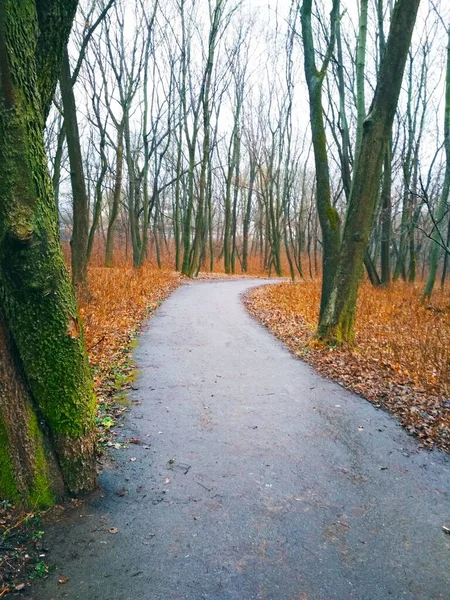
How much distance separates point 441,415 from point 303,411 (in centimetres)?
167

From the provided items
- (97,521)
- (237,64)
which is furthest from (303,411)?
(237,64)

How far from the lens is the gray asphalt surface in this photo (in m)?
2.47

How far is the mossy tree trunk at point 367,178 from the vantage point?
6809mm

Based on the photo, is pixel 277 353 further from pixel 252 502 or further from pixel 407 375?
pixel 252 502

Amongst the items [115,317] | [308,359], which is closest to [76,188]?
[115,317]

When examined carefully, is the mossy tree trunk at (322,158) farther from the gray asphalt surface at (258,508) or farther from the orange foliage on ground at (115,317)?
the orange foliage on ground at (115,317)

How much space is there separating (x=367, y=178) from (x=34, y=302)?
20.8ft

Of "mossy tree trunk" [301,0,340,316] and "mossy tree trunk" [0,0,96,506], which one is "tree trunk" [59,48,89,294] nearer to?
"mossy tree trunk" [301,0,340,316]

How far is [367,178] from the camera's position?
7.25 metres

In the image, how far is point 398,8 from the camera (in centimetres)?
677

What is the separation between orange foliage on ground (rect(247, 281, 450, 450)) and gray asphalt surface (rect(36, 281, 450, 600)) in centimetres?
42

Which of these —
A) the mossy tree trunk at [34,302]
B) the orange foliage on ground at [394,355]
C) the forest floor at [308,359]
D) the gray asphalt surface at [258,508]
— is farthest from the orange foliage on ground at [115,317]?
the orange foliage on ground at [394,355]

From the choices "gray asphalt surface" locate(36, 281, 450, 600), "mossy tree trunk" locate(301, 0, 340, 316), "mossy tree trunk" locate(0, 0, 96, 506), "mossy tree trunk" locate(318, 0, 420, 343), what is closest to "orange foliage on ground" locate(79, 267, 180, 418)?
"gray asphalt surface" locate(36, 281, 450, 600)

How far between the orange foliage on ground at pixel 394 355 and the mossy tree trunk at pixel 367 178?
0.59 metres
